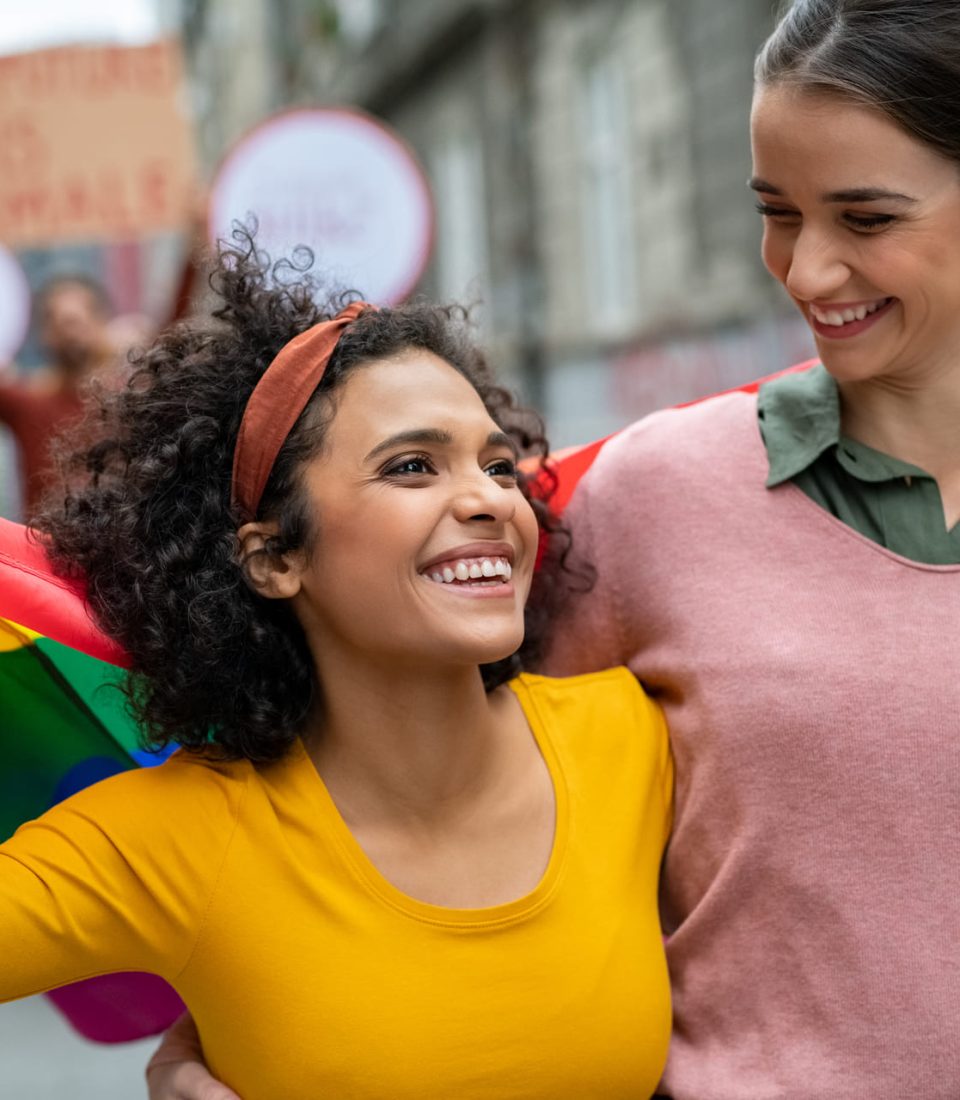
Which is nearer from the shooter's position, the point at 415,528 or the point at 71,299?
the point at 415,528

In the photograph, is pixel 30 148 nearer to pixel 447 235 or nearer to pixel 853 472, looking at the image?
pixel 853 472

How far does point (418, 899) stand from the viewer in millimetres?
2219

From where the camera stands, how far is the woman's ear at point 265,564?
2348mm

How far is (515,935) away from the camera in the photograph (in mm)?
2209

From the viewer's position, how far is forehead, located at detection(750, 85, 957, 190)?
2.21 m

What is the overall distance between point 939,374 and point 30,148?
6243 mm

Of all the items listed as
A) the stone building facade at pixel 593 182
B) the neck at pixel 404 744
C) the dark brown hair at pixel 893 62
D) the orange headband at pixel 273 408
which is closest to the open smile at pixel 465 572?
the neck at pixel 404 744

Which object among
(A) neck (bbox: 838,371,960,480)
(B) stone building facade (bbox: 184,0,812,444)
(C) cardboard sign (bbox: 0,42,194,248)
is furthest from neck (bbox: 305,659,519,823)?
(B) stone building facade (bbox: 184,0,812,444)

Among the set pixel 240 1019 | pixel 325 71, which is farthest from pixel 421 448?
pixel 325 71

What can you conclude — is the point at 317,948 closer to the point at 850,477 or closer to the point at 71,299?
the point at 850,477

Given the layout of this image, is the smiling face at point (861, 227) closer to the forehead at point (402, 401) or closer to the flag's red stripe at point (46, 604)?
the forehead at point (402, 401)

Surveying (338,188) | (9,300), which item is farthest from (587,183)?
(338,188)

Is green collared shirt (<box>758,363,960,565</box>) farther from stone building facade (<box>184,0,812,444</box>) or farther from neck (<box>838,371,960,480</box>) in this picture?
stone building facade (<box>184,0,812,444</box>)

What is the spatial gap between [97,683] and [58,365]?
4627 mm
